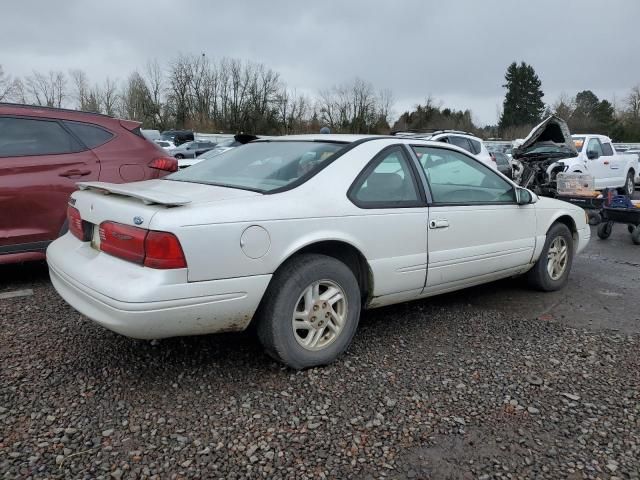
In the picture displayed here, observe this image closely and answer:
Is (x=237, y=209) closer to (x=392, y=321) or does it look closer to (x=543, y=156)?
(x=392, y=321)

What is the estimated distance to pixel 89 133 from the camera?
16.2ft

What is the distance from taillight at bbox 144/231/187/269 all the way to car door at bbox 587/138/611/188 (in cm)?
1215

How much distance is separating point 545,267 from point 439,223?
170 cm

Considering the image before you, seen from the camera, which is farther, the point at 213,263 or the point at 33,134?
the point at 33,134

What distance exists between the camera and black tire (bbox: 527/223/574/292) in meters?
4.71

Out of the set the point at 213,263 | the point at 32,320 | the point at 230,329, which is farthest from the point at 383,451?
the point at 32,320

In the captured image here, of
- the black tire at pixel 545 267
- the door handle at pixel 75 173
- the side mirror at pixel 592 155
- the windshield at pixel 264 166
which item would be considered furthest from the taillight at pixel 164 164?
the side mirror at pixel 592 155

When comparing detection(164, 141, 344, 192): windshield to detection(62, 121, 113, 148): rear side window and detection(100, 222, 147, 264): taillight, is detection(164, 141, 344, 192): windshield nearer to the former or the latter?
detection(100, 222, 147, 264): taillight

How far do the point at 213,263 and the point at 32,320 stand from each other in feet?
6.53

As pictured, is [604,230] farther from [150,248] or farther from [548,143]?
[150,248]

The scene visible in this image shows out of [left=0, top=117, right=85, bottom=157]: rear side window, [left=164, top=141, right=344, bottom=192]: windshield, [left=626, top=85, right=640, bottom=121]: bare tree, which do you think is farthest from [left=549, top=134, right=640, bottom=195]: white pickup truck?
[left=626, top=85, right=640, bottom=121]: bare tree

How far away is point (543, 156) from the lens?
12.1 metres

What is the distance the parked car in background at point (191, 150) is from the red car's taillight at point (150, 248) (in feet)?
72.4

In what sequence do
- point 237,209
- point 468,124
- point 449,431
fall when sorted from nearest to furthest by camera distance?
point 449,431
point 237,209
point 468,124
